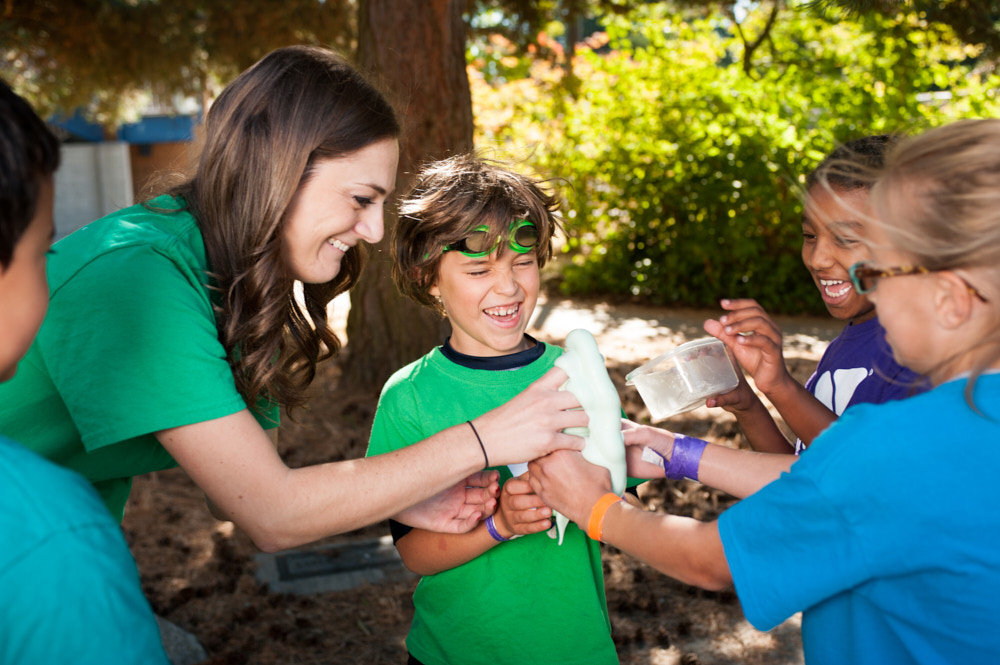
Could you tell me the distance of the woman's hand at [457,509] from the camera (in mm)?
2020

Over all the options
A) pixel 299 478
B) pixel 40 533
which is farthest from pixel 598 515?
pixel 40 533

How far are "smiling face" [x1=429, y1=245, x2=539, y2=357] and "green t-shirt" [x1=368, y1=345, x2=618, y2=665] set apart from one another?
9cm

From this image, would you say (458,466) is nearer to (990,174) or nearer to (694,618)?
(990,174)

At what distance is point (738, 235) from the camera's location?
933 cm

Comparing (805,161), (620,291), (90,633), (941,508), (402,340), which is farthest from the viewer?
(620,291)

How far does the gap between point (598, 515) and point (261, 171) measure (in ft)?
3.63

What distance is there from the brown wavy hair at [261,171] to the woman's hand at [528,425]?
1.89 feet

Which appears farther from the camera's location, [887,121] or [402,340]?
[887,121]

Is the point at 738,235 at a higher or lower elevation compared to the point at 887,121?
lower

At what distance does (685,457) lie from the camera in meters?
2.01

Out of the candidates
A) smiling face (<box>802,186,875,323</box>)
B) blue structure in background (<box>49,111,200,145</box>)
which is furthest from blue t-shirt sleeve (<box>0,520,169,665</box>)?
blue structure in background (<box>49,111,200,145</box>)

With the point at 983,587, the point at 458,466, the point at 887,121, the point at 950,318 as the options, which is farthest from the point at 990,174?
the point at 887,121

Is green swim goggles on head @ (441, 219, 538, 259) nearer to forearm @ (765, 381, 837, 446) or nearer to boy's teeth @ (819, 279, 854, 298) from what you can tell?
forearm @ (765, 381, 837, 446)

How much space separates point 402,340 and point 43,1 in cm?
557
